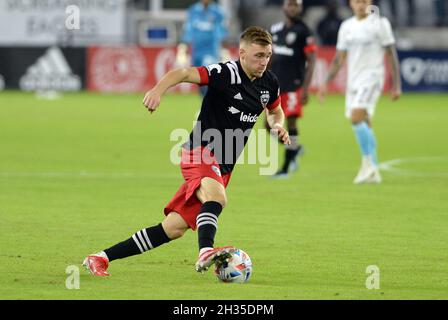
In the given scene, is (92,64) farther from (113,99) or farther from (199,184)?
(199,184)

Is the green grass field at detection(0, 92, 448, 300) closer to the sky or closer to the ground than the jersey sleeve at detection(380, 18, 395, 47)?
closer to the ground

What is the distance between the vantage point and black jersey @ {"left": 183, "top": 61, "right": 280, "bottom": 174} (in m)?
8.74

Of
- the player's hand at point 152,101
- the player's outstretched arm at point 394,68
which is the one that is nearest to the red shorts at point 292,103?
the player's outstretched arm at point 394,68

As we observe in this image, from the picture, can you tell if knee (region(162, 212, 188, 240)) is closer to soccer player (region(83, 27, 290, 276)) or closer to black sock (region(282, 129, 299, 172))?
soccer player (region(83, 27, 290, 276))

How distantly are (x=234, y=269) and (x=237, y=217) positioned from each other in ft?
12.4

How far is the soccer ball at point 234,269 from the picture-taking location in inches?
328

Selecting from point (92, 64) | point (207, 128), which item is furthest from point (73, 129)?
point (207, 128)

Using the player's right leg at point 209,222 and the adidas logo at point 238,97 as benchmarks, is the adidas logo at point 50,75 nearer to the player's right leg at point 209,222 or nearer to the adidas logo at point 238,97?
the adidas logo at point 238,97

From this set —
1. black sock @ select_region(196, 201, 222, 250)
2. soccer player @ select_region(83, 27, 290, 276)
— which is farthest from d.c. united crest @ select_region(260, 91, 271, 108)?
black sock @ select_region(196, 201, 222, 250)

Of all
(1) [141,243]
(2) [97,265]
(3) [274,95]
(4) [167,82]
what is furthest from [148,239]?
(3) [274,95]

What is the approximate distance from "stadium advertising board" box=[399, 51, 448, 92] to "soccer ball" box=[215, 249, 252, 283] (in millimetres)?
25980

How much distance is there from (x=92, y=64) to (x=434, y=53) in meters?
9.42

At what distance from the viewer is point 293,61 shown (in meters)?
16.2
